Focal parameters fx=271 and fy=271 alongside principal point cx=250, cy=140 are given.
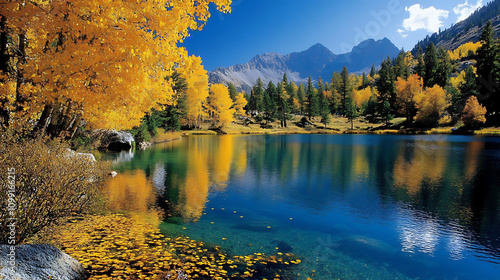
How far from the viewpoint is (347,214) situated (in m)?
13.3

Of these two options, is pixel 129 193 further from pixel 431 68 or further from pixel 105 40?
pixel 431 68

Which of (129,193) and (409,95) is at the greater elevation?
(409,95)

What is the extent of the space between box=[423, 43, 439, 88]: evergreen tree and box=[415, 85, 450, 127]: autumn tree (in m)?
18.4

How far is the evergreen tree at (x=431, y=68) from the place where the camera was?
91.4 metres

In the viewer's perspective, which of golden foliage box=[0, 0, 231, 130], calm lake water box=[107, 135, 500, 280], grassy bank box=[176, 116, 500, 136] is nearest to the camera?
golden foliage box=[0, 0, 231, 130]

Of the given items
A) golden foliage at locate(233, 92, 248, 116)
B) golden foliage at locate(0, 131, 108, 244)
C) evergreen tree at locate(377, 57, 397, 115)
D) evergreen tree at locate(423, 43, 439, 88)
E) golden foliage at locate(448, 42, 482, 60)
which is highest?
golden foliage at locate(448, 42, 482, 60)

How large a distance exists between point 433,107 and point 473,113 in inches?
420

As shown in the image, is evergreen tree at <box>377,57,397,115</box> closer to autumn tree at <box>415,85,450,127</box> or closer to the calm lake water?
autumn tree at <box>415,85,450,127</box>

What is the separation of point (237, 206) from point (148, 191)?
6.01m

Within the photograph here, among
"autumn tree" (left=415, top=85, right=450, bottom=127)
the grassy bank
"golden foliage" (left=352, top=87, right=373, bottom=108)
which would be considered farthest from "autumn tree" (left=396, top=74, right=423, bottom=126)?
"golden foliage" (left=352, top=87, right=373, bottom=108)

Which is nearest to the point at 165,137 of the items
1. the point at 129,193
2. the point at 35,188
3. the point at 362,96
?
the point at 129,193

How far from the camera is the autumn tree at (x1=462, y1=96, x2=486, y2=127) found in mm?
63281

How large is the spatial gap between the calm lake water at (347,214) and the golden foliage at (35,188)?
4.47m

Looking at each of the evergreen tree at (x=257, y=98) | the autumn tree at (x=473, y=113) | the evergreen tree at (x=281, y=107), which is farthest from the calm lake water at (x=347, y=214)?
the evergreen tree at (x=257, y=98)
